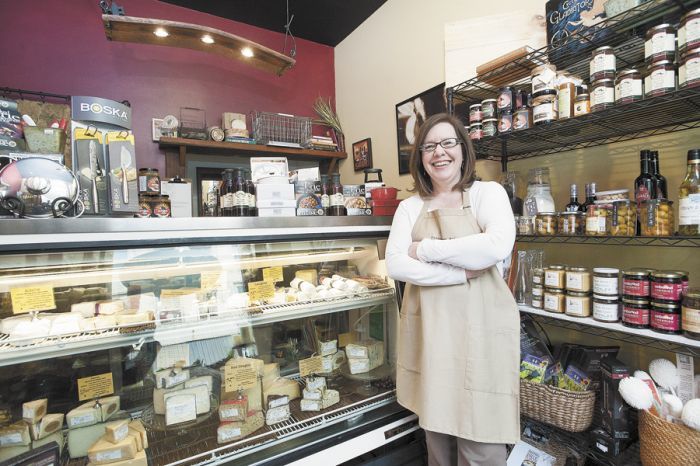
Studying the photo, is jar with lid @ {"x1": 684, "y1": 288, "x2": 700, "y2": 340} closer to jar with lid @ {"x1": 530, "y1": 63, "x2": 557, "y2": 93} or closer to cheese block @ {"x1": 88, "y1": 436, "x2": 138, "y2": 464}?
jar with lid @ {"x1": 530, "y1": 63, "x2": 557, "y2": 93}

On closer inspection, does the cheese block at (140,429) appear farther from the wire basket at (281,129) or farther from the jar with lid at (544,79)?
the wire basket at (281,129)

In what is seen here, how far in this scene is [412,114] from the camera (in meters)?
2.72

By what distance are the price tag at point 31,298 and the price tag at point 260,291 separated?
2.24 ft

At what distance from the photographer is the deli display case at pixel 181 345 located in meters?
1.15

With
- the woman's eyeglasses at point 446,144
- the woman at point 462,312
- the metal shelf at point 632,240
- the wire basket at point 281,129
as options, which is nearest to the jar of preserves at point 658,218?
the metal shelf at point 632,240

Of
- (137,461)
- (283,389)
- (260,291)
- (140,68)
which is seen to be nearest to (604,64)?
(260,291)

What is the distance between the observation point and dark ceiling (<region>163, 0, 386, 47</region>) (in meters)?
2.92

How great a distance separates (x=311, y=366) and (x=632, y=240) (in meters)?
1.58

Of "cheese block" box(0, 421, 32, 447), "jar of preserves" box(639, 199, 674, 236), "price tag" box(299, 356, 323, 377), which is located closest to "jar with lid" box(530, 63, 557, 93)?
"jar of preserves" box(639, 199, 674, 236)

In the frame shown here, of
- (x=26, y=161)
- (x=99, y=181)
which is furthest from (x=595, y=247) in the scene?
(x=26, y=161)

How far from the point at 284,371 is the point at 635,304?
156 centimetres

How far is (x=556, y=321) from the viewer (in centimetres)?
154

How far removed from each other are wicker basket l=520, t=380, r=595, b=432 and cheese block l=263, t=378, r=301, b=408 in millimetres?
1053

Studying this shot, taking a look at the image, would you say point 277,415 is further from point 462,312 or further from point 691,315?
point 691,315
